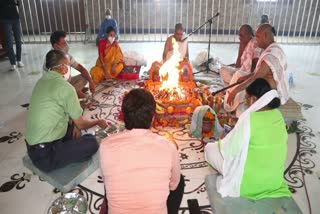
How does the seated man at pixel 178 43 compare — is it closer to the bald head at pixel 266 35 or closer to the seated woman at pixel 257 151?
the bald head at pixel 266 35

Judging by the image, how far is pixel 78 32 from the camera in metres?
9.85

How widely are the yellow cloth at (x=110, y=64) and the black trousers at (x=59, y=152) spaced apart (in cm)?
284

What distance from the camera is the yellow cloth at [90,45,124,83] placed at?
527cm

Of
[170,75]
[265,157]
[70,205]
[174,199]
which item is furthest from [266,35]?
[70,205]

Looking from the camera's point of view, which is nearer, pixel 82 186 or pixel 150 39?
pixel 82 186

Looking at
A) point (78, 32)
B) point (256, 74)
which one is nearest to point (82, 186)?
point (256, 74)

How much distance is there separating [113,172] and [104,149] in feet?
0.43

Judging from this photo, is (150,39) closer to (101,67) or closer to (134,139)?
(101,67)

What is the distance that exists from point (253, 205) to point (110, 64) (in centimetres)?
396

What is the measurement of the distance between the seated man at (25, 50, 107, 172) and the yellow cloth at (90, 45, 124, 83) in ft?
8.72

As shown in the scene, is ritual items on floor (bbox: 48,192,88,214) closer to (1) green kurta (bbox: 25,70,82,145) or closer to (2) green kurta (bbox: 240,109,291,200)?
(1) green kurta (bbox: 25,70,82,145)

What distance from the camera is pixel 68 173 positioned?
2.52 meters

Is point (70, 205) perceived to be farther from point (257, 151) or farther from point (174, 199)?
point (257, 151)

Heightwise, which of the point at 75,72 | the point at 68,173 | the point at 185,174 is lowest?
the point at 185,174
